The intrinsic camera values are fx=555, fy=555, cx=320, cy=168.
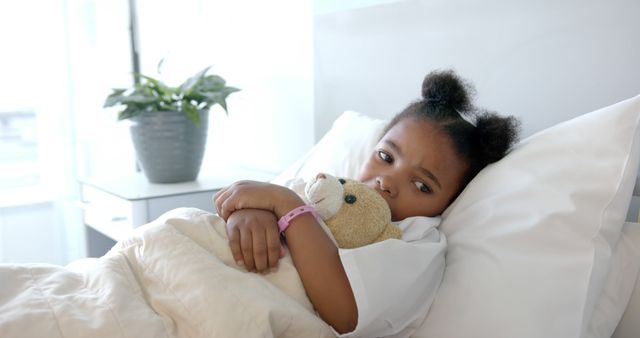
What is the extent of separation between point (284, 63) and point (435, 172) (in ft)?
3.52

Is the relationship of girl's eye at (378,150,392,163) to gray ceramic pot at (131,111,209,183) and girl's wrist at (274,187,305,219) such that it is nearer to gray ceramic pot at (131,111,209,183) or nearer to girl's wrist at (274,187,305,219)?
girl's wrist at (274,187,305,219)

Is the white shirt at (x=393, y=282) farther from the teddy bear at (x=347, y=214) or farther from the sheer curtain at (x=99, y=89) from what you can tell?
the sheer curtain at (x=99, y=89)

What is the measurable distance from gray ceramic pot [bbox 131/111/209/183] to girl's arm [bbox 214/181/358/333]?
96 cm

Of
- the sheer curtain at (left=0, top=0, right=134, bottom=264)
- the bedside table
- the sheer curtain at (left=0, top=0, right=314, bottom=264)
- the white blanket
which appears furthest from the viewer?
the sheer curtain at (left=0, top=0, right=134, bottom=264)

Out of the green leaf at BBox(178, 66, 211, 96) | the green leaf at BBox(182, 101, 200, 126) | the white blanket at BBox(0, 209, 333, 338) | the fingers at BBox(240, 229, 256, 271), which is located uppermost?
the green leaf at BBox(178, 66, 211, 96)

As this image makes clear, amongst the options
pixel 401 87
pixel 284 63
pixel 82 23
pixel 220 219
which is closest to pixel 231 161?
pixel 284 63

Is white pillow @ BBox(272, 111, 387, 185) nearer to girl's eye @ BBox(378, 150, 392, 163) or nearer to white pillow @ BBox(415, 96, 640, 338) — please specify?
girl's eye @ BBox(378, 150, 392, 163)

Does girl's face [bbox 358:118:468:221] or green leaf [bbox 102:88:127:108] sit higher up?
green leaf [bbox 102:88:127:108]

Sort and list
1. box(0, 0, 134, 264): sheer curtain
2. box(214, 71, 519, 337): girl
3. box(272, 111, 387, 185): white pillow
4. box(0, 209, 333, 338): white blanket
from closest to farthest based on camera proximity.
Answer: box(0, 209, 333, 338): white blanket
box(214, 71, 519, 337): girl
box(272, 111, 387, 185): white pillow
box(0, 0, 134, 264): sheer curtain

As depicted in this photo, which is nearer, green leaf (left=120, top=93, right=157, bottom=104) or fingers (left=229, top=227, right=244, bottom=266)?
fingers (left=229, top=227, right=244, bottom=266)

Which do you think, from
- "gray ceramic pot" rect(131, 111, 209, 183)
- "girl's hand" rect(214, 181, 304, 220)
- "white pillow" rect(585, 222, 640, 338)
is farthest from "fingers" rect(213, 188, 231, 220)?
"gray ceramic pot" rect(131, 111, 209, 183)

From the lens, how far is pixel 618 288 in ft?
2.66

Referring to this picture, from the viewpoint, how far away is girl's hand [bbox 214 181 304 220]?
85 cm

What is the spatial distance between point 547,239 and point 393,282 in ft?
0.75
